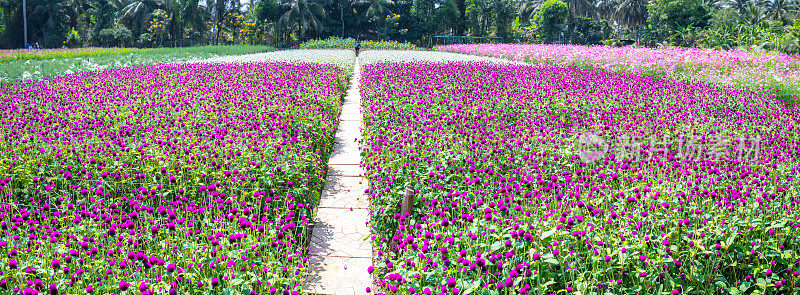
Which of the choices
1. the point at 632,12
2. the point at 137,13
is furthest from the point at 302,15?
the point at 632,12

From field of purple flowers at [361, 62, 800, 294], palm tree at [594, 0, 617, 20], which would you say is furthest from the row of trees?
field of purple flowers at [361, 62, 800, 294]

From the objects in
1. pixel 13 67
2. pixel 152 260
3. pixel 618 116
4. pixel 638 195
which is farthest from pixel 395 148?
pixel 13 67

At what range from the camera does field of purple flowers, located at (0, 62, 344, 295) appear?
109 inches

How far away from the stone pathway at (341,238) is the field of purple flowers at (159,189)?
0.55 feet

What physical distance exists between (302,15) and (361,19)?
610 cm

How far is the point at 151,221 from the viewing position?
11.4ft

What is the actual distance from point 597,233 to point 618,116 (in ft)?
15.6

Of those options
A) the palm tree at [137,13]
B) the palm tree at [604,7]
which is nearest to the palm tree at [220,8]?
the palm tree at [137,13]

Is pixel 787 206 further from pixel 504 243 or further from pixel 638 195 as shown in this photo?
pixel 504 243

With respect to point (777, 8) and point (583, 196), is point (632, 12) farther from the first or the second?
point (583, 196)

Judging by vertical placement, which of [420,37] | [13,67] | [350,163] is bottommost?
[350,163]

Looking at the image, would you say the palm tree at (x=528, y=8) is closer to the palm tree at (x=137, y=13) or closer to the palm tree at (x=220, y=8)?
the palm tree at (x=220, y=8)

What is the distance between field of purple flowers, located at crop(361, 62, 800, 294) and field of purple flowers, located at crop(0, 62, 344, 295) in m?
0.77

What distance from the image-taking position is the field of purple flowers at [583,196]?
2.72 metres
